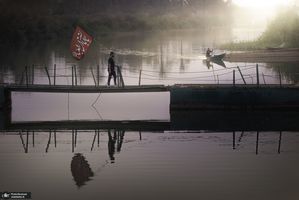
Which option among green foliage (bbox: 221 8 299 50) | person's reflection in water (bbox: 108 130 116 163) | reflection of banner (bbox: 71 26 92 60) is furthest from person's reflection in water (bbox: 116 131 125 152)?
green foliage (bbox: 221 8 299 50)

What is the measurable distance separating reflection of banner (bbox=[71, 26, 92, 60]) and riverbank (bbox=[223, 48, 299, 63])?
119ft

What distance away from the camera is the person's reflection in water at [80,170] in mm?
19812

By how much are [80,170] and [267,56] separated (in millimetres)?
49118

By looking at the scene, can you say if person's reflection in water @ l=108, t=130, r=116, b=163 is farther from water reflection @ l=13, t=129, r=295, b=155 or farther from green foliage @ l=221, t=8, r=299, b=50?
green foliage @ l=221, t=8, r=299, b=50

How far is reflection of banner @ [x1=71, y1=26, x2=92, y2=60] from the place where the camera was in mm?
32312

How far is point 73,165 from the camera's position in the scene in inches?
856

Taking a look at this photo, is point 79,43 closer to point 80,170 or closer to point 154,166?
point 80,170

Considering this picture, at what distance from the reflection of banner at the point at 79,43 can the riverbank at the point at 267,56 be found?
36.3 meters

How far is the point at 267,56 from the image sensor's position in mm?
66500

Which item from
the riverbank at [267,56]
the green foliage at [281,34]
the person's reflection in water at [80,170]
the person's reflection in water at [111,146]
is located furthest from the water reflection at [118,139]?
the green foliage at [281,34]

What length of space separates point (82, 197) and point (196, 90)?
15.7 meters

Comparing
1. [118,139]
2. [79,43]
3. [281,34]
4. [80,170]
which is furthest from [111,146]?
[281,34]

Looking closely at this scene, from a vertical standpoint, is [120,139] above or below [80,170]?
above

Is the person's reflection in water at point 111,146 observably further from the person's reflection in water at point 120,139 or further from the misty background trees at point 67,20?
the misty background trees at point 67,20
